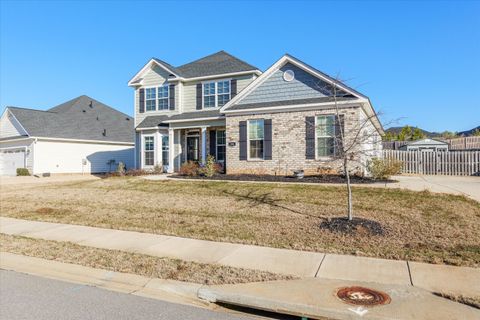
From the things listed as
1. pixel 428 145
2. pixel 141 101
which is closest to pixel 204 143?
pixel 141 101

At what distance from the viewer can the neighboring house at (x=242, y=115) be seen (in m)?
15.3

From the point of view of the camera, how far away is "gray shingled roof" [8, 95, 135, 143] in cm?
2723

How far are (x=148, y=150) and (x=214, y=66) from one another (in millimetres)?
6994

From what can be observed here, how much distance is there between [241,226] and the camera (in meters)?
8.20

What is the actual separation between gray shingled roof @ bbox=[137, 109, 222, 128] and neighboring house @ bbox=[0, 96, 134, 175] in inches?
380

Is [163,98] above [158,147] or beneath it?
above

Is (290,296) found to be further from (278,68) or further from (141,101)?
(141,101)

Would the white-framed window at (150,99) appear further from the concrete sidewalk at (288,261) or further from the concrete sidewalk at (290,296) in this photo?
the concrete sidewalk at (290,296)

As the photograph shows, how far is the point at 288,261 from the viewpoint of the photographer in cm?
584

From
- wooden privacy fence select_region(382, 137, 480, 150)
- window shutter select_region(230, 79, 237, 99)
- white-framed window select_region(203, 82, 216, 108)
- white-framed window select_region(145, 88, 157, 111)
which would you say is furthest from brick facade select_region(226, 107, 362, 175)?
wooden privacy fence select_region(382, 137, 480, 150)

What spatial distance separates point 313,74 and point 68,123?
22.9 m

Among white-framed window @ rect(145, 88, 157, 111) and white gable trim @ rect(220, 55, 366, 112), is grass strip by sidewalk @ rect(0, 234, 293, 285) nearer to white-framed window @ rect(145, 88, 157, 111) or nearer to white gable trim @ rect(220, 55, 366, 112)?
white gable trim @ rect(220, 55, 366, 112)

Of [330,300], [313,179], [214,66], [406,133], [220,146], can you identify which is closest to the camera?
[330,300]

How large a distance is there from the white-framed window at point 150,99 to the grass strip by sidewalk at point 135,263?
16116mm
